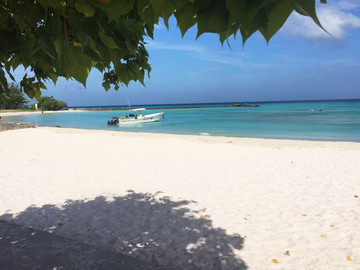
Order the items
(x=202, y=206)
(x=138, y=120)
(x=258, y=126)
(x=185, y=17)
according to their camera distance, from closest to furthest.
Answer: (x=185, y=17), (x=202, y=206), (x=258, y=126), (x=138, y=120)

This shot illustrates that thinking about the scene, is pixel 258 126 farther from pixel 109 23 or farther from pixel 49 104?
pixel 49 104

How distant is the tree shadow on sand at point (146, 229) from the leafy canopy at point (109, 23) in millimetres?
2640

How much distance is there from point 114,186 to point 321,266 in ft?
15.5

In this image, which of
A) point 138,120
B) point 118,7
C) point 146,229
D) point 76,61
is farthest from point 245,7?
point 138,120

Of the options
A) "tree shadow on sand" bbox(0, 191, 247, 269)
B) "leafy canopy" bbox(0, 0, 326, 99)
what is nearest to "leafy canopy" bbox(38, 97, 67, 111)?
"tree shadow on sand" bbox(0, 191, 247, 269)

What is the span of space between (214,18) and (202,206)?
4832mm

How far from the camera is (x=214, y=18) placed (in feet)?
1.97

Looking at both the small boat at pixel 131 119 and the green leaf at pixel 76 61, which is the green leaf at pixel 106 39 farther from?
the small boat at pixel 131 119

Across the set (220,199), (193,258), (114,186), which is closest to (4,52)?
(193,258)

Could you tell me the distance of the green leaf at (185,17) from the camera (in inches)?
29.2

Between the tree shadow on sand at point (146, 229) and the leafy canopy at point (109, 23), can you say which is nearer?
the leafy canopy at point (109, 23)

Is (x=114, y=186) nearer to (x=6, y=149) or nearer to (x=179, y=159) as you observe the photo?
(x=179, y=159)

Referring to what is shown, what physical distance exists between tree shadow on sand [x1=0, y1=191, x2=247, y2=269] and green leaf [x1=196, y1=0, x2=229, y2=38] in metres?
3.19

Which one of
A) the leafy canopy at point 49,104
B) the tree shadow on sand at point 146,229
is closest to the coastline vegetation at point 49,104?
the leafy canopy at point 49,104
